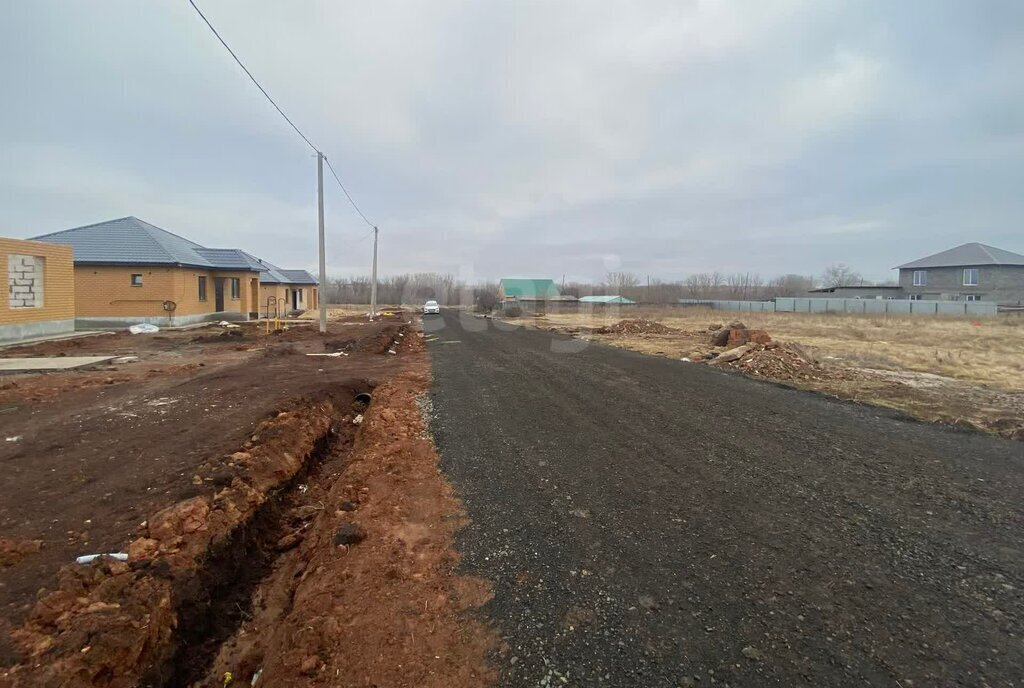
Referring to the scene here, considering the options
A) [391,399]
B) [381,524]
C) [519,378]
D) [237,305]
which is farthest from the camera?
[237,305]

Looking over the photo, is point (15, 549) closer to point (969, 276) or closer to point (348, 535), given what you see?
point (348, 535)

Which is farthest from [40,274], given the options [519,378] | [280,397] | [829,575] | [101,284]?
[829,575]

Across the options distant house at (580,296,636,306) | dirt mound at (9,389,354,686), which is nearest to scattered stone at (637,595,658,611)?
dirt mound at (9,389,354,686)

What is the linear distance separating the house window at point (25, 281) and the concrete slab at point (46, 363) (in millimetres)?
5157

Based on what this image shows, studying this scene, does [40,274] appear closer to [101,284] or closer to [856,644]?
[101,284]

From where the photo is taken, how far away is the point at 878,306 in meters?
47.0

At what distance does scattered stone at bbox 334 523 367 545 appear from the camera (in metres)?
3.53

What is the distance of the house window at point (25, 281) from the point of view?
14.7 m

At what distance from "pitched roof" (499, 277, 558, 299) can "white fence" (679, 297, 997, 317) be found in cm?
2886

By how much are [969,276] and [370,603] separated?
67252 millimetres

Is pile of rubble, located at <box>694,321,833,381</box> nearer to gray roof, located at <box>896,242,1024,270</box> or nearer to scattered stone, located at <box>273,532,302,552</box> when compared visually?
scattered stone, located at <box>273,532,302,552</box>

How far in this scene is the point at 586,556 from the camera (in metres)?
3.25

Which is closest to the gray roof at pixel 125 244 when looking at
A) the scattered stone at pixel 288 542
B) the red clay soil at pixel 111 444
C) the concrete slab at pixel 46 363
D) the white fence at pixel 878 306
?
the concrete slab at pixel 46 363

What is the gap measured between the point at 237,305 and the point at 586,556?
30.1m
